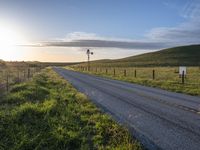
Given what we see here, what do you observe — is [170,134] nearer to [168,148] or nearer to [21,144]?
[168,148]

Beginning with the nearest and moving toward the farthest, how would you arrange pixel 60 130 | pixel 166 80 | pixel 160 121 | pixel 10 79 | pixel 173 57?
pixel 60 130
pixel 160 121
pixel 10 79
pixel 166 80
pixel 173 57

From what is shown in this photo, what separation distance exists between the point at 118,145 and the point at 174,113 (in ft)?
15.7

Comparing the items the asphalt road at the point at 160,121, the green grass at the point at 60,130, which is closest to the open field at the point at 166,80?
the asphalt road at the point at 160,121

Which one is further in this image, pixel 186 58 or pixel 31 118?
pixel 186 58

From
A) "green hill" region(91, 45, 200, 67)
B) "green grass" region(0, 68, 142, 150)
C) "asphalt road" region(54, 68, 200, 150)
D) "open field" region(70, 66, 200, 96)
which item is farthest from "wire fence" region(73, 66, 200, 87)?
"green hill" region(91, 45, 200, 67)

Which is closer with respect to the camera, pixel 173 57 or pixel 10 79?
pixel 10 79

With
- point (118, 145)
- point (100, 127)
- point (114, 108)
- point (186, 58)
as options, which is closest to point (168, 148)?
point (118, 145)

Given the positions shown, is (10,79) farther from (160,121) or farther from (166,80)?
(160,121)

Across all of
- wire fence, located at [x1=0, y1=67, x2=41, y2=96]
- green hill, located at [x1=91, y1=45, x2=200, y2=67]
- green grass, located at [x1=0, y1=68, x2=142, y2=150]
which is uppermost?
green hill, located at [x1=91, y1=45, x2=200, y2=67]

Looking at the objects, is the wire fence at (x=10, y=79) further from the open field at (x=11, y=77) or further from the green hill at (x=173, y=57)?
the green hill at (x=173, y=57)

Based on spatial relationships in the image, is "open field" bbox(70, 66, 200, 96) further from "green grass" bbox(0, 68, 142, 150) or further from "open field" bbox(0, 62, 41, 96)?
"green grass" bbox(0, 68, 142, 150)

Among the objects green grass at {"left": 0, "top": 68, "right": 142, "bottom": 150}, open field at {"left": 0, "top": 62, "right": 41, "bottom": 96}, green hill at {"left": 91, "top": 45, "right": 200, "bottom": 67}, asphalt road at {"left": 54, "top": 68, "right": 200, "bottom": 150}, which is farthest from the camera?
green hill at {"left": 91, "top": 45, "right": 200, "bottom": 67}

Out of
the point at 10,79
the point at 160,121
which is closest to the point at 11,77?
the point at 10,79

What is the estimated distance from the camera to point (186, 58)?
532 ft
